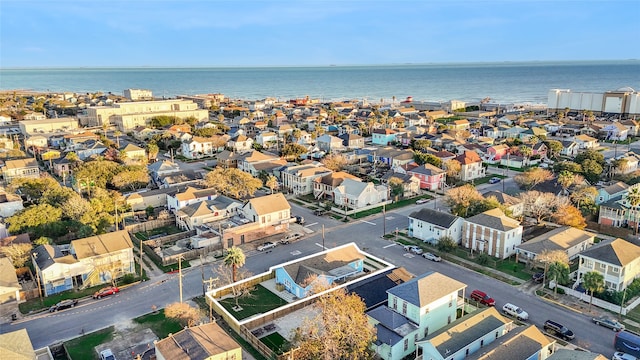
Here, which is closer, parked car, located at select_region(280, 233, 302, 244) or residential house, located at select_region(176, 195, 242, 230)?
parked car, located at select_region(280, 233, 302, 244)

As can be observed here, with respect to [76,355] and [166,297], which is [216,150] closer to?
[166,297]

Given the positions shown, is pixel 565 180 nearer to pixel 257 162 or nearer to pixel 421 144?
pixel 421 144

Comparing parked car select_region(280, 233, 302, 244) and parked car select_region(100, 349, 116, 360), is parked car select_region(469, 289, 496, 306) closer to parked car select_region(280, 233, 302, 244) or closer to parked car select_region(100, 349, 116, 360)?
parked car select_region(280, 233, 302, 244)

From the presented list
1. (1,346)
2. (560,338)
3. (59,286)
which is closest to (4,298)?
(59,286)

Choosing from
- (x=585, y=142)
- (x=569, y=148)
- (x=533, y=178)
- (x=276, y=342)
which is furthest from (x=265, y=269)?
(x=585, y=142)

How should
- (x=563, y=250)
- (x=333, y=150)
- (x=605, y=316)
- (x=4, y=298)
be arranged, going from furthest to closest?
(x=333, y=150) < (x=563, y=250) < (x=4, y=298) < (x=605, y=316)

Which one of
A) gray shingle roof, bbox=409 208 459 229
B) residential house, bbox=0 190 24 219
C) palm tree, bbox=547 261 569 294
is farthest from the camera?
residential house, bbox=0 190 24 219

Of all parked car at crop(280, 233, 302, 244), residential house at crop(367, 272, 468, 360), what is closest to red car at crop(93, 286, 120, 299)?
parked car at crop(280, 233, 302, 244)
